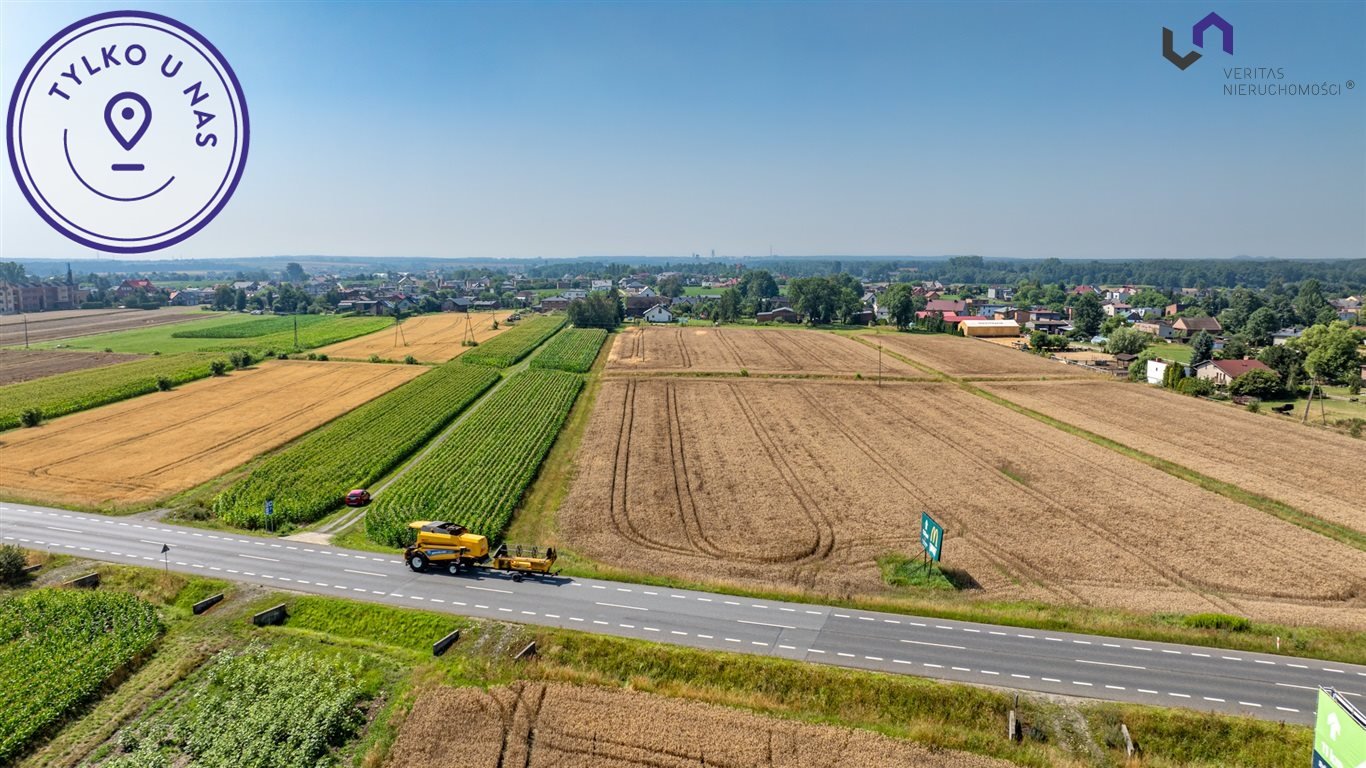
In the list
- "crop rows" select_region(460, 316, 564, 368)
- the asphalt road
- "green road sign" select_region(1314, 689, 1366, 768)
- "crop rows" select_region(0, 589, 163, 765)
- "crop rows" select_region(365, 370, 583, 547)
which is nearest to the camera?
"green road sign" select_region(1314, 689, 1366, 768)

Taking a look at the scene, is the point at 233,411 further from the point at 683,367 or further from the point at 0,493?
the point at 683,367

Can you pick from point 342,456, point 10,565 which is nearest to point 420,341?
point 342,456

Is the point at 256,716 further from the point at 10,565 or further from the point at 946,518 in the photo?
the point at 946,518

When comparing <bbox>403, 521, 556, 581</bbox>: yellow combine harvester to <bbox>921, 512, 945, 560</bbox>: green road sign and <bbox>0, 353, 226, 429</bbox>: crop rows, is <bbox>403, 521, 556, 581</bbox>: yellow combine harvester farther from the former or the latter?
<bbox>0, 353, 226, 429</bbox>: crop rows

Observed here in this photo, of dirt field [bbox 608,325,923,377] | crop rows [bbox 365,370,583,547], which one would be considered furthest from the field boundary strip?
crop rows [bbox 365,370,583,547]

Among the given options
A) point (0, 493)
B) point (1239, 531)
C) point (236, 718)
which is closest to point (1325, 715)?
point (1239, 531)

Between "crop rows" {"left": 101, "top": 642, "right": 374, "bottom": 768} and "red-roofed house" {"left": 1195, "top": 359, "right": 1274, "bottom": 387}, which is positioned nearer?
"crop rows" {"left": 101, "top": 642, "right": 374, "bottom": 768}

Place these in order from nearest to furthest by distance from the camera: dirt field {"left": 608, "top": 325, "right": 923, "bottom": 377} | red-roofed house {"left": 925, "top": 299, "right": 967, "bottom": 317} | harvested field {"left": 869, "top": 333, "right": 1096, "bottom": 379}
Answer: harvested field {"left": 869, "top": 333, "right": 1096, "bottom": 379} < dirt field {"left": 608, "top": 325, "right": 923, "bottom": 377} < red-roofed house {"left": 925, "top": 299, "right": 967, "bottom": 317}
